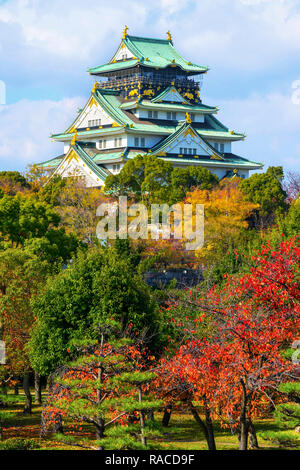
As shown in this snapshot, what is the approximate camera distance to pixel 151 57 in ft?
289

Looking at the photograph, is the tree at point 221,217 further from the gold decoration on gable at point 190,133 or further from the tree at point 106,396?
the tree at point 106,396

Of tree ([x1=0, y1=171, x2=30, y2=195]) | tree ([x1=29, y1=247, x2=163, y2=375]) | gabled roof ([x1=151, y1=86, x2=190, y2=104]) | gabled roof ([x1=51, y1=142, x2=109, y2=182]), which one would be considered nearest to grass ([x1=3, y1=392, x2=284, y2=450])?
tree ([x1=29, y1=247, x2=163, y2=375])

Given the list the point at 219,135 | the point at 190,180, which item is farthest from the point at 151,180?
the point at 219,135

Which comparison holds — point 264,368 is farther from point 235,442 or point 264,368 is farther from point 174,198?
point 174,198

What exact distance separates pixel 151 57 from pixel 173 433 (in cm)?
5977

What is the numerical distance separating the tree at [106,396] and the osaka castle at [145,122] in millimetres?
47252

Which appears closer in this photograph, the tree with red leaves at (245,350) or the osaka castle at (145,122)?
the tree with red leaves at (245,350)

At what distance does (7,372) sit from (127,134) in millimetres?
47320

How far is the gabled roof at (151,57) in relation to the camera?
86.1 meters

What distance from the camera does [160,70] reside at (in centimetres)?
8750

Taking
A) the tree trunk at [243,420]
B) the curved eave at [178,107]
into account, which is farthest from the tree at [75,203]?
the tree trunk at [243,420]

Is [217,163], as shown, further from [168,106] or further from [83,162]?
[83,162]

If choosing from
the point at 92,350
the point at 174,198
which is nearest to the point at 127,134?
the point at 174,198

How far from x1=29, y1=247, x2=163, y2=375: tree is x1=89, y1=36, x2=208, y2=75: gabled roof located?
181 ft
